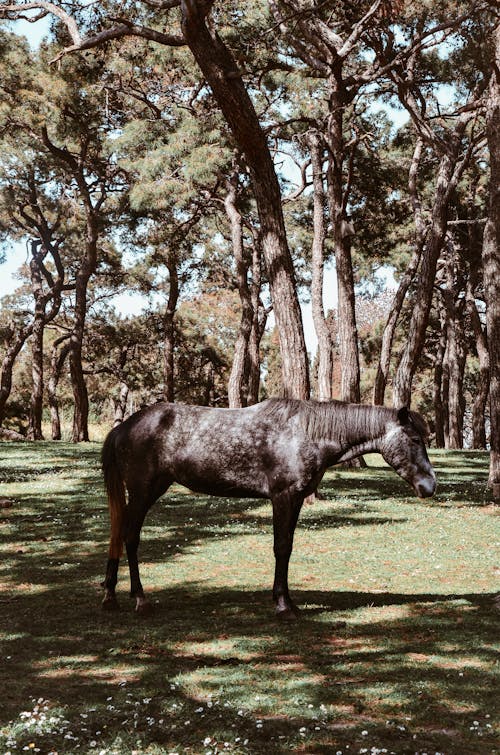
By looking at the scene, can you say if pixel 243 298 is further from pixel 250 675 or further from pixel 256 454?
pixel 250 675

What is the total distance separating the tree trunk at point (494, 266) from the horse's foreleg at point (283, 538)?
28.8 feet

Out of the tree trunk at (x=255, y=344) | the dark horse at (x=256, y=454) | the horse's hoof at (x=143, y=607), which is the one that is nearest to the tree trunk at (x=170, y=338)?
the tree trunk at (x=255, y=344)

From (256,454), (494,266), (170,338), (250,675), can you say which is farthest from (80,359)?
(250,675)

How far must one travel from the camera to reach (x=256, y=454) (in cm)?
820

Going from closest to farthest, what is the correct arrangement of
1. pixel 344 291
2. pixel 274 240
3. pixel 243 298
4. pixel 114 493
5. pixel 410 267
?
pixel 114 493 < pixel 274 240 < pixel 344 291 < pixel 410 267 < pixel 243 298

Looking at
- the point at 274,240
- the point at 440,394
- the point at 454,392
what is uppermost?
the point at 274,240

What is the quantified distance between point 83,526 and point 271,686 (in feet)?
26.7

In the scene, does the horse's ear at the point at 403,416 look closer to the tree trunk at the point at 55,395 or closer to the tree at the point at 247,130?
the tree at the point at 247,130

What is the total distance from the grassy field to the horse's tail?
2.36 ft

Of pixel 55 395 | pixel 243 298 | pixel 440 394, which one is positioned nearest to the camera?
pixel 243 298

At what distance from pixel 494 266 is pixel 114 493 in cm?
1117

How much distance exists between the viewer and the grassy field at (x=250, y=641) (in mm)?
5035

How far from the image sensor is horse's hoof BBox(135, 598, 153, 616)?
8.00 m

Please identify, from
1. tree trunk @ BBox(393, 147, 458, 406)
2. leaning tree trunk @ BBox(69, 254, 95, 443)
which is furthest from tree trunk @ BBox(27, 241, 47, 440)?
tree trunk @ BBox(393, 147, 458, 406)
